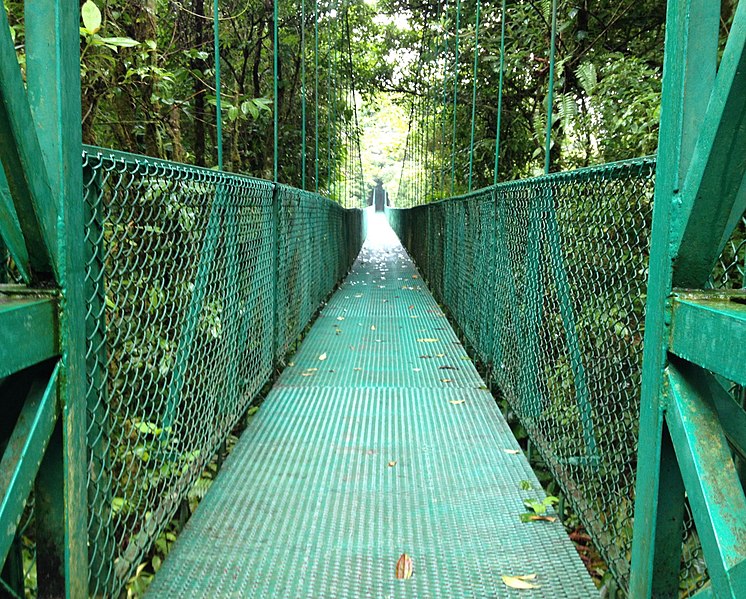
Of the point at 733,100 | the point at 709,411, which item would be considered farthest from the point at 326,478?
the point at 733,100

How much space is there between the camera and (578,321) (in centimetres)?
230

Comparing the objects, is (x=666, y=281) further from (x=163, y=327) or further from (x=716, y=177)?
(x=163, y=327)

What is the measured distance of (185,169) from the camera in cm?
204

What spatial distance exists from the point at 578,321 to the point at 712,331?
122cm

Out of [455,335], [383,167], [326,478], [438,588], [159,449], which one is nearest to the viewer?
[438,588]

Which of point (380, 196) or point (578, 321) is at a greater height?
point (380, 196)

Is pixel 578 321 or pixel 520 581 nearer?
pixel 520 581

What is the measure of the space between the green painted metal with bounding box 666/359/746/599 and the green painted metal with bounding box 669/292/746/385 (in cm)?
8

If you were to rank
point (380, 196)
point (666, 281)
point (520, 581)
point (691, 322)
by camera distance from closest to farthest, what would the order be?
point (691, 322) → point (666, 281) → point (520, 581) → point (380, 196)

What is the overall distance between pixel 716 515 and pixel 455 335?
14.1ft

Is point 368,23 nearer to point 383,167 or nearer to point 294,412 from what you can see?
point 294,412

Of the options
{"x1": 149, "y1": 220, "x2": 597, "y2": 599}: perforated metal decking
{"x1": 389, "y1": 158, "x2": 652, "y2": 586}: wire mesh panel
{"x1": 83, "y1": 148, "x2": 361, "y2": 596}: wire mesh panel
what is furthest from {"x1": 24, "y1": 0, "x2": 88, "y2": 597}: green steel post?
{"x1": 389, "y1": 158, "x2": 652, "y2": 586}: wire mesh panel

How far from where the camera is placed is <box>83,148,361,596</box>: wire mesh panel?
154 cm

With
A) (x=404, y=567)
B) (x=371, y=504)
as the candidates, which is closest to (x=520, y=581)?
(x=404, y=567)
